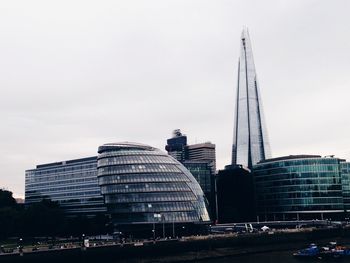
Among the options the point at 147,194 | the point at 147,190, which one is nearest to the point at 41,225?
the point at 147,194

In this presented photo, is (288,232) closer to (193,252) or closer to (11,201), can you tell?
(193,252)

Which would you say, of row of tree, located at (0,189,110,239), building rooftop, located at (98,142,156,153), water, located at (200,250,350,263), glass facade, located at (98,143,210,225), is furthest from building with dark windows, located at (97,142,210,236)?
water, located at (200,250,350,263)

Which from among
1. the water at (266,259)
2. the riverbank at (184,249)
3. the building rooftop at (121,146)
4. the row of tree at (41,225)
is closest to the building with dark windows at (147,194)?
the building rooftop at (121,146)

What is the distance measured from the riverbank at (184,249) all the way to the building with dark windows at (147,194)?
2469 centimetres

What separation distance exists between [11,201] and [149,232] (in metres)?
70.7

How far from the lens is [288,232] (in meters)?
152

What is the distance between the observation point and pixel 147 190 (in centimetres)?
15650

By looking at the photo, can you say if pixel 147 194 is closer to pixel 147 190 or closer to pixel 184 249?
pixel 147 190

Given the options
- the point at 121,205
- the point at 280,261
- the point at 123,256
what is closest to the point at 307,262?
the point at 280,261

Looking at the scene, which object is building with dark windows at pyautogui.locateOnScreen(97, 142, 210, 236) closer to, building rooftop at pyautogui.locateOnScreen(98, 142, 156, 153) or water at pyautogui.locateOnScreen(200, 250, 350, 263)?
building rooftop at pyautogui.locateOnScreen(98, 142, 156, 153)

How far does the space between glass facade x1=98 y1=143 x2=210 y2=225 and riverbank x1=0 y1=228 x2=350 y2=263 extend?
86.4ft

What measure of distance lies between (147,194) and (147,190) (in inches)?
51.0

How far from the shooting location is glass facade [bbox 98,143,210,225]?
155750 mm

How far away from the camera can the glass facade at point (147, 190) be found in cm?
15575
